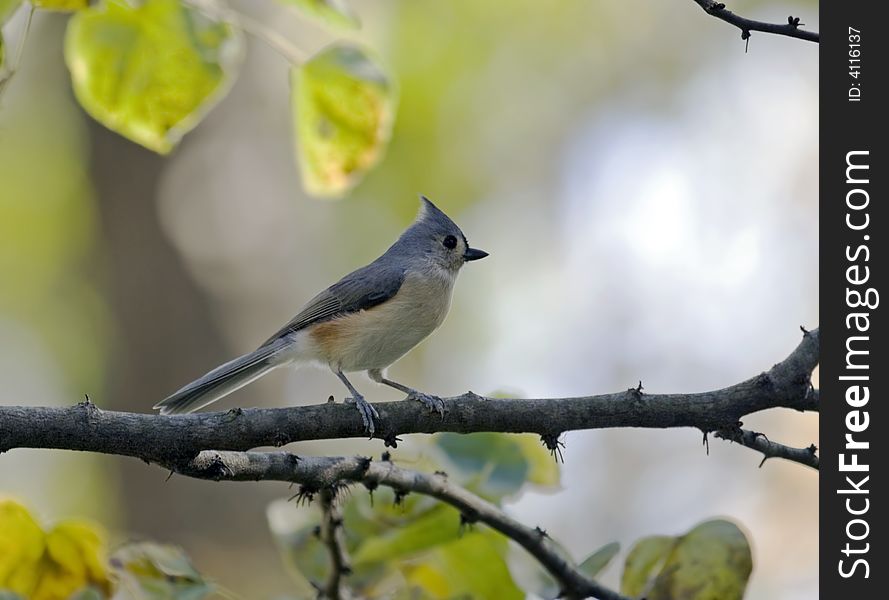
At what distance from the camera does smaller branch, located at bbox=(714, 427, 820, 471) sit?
222cm

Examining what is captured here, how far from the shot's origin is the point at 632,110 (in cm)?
922

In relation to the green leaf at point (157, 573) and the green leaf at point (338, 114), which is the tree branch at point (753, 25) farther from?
the green leaf at point (157, 573)

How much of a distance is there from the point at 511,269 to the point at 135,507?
15.1 feet

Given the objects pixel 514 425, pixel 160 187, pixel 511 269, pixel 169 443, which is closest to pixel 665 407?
pixel 514 425

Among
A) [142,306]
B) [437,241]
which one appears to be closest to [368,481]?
[437,241]

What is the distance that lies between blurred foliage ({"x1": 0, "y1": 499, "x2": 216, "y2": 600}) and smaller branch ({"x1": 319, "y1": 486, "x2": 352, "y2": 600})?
32 centimetres

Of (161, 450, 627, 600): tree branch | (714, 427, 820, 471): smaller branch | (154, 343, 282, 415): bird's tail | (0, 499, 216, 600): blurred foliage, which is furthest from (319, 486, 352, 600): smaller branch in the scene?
(154, 343, 282, 415): bird's tail

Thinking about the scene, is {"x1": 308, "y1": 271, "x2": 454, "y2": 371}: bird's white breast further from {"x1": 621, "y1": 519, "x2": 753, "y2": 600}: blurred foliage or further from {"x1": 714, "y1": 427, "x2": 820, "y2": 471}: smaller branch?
{"x1": 714, "y1": 427, "x2": 820, "y2": 471}: smaller branch

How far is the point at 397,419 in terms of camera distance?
2.48 meters

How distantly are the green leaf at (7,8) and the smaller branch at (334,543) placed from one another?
4.35 ft

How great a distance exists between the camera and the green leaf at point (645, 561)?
2.43 metres

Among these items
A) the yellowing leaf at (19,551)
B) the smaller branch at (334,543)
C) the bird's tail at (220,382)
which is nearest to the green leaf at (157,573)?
the yellowing leaf at (19,551)

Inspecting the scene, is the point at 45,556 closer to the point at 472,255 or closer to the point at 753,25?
the point at 753,25

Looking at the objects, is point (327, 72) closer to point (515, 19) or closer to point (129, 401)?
point (129, 401)
